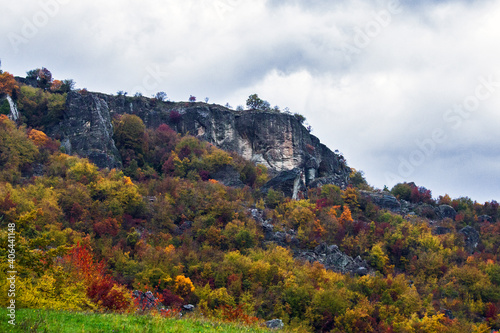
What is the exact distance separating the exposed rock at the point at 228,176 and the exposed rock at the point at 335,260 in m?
26.3

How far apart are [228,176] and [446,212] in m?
47.0

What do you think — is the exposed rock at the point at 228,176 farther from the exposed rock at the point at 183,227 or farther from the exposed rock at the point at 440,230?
the exposed rock at the point at 440,230

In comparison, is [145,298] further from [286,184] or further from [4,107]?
[4,107]

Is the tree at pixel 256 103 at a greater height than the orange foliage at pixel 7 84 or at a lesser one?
greater

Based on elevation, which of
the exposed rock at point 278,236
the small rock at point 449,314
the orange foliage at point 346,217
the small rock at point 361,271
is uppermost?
the orange foliage at point 346,217

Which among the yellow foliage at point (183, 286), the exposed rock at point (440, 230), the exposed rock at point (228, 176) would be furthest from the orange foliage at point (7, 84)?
the exposed rock at point (440, 230)

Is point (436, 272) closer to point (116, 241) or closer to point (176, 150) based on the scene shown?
point (116, 241)

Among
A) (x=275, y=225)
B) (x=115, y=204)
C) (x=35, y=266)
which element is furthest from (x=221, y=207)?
(x=35, y=266)

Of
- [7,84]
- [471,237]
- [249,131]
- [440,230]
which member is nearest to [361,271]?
[440,230]

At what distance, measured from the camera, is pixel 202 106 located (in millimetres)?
104250

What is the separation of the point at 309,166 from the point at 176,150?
32.3 m

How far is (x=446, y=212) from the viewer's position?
85.2m

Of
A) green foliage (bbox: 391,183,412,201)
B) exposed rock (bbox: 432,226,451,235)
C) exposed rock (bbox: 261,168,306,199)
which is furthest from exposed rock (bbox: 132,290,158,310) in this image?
green foliage (bbox: 391,183,412,201)

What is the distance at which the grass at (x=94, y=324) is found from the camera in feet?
43.7
